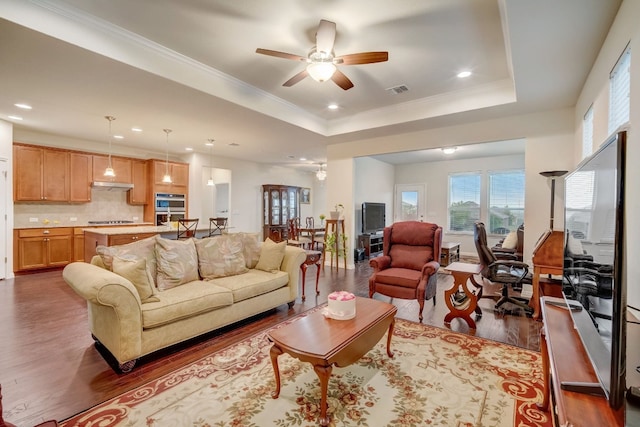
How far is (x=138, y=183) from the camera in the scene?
693 centimetres

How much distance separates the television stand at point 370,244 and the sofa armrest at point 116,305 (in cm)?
548

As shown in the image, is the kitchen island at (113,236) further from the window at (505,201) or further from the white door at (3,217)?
the window at (505,201)

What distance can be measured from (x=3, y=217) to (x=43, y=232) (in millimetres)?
658

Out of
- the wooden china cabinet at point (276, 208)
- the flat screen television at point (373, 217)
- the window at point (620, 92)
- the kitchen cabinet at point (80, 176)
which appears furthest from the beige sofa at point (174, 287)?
the wooden china cabinet at point (276, 208)

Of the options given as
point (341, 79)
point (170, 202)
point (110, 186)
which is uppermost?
point (341, 79)

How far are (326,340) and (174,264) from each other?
1.92 meters

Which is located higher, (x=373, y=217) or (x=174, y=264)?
(x=373, y=217)

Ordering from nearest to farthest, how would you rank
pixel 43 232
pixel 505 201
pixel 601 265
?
1. pixel 601 265
2. pixel 43 232
3. pixel 505 201

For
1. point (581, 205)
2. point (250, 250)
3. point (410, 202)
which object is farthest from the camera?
point (410, 202)

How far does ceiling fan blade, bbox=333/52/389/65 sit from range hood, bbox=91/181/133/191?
6.01 meters

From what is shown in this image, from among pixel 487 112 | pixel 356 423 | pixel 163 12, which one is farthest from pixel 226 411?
pixel 487 112

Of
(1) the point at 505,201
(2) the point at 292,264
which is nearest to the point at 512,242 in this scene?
(1) the point at 505,201

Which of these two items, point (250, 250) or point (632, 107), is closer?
point (632, 107)

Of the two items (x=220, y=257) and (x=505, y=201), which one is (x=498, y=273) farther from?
(x=505, y=201)
